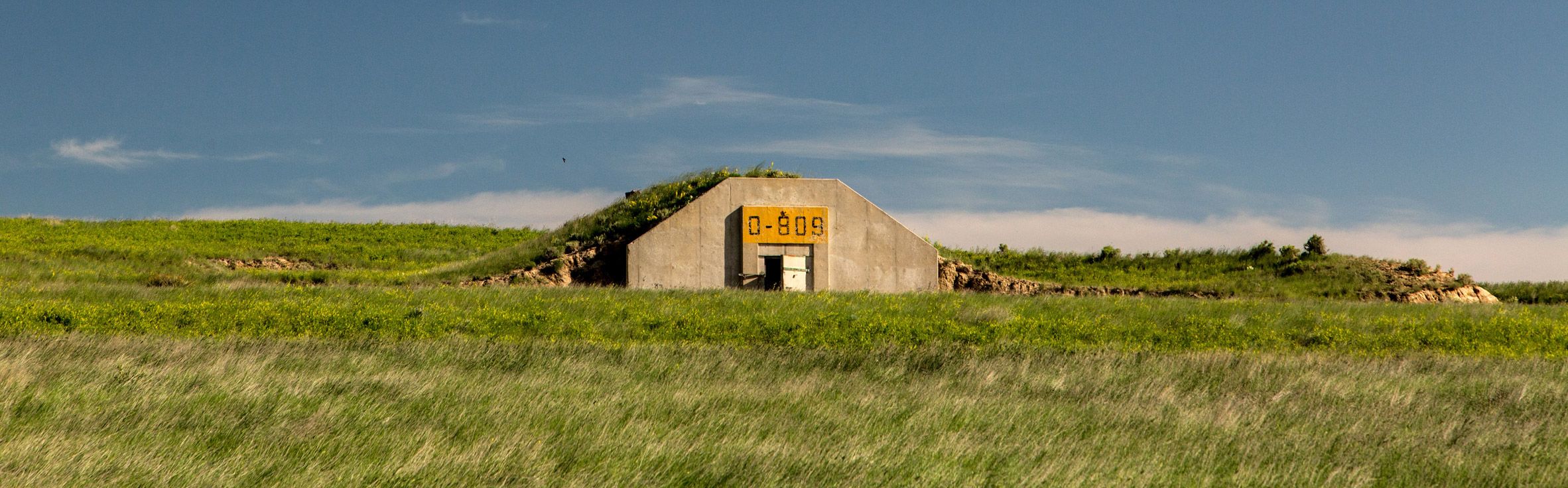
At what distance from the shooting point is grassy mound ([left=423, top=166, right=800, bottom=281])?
36625mm

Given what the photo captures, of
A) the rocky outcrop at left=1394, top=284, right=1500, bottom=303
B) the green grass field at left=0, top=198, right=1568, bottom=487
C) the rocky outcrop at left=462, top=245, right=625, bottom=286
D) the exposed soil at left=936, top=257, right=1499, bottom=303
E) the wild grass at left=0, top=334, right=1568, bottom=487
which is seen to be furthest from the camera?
the exposed soil at left=936, top=257, right=1499, bottom=303

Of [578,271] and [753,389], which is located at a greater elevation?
Answer: [578,271]

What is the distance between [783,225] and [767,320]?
11470mm

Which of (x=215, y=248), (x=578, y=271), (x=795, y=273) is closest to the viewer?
(x=795, y=273)

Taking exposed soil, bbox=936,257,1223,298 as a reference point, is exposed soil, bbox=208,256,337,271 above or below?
above

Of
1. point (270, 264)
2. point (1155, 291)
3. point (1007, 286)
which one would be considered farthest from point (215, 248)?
point (1155, 291)

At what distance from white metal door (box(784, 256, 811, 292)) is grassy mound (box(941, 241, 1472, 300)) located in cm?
654

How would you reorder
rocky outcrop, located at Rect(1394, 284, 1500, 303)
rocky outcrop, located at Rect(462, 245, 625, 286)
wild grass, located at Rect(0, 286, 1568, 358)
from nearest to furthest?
1. wild grass, located at Rect(0, 286, 1568, 358)
2. rocky outcrop, located at Rect(462, 245, 625, 286)
3. rocky outcrop, located at Rect(1394, 284, 1500, 303)

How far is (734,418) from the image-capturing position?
524 inches

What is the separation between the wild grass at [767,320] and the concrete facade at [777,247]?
4619 mm

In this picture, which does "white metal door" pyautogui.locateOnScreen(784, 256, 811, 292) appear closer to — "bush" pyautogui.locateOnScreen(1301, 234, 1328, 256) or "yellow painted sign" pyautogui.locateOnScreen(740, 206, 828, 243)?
"yellow painted sign" pyautogui.locateOnScreen(740, 206, 828, 243)

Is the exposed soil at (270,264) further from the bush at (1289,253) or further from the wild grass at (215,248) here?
the bush at (1289,253)

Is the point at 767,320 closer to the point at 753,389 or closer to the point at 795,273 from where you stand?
the point at 753,389

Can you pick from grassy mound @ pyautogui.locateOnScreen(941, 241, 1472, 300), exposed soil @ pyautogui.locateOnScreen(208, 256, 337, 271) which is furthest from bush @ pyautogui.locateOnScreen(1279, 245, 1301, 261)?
exposed soil @ pyautogui.locateOnScreen(208, 256, 337, 271)
